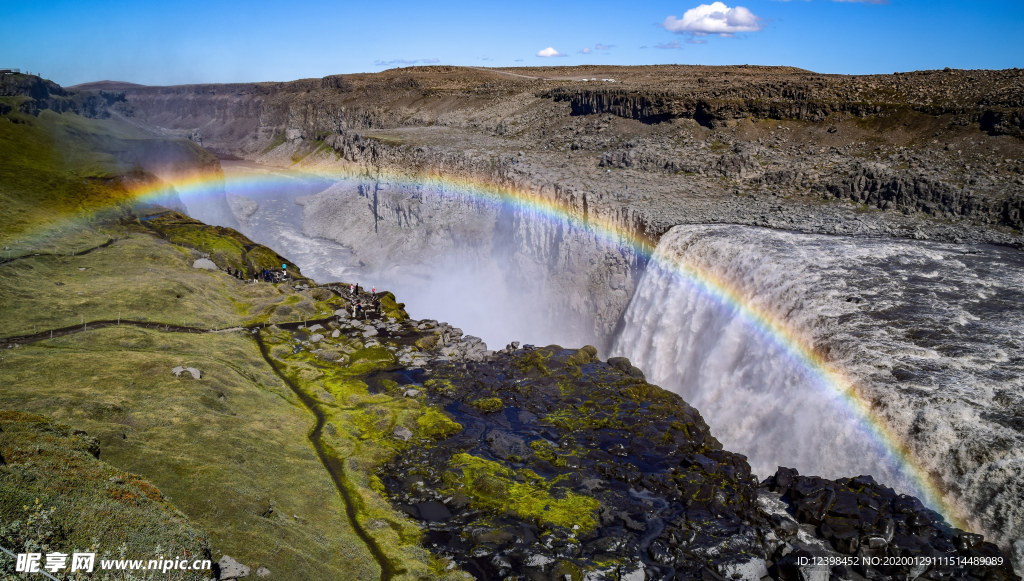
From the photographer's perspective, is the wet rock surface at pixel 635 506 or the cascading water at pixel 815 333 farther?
the cascading water at pixel 815 333

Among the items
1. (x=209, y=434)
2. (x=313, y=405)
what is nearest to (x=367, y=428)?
(x=313, y=405)

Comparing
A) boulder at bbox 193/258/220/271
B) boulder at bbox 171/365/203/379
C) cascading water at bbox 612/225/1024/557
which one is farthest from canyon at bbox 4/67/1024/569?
boulder at bbox 171/365/203/379

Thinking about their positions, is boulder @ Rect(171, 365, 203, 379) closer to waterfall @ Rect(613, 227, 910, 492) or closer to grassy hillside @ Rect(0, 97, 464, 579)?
grassy hillside @ Rect(0, 97, 464, 579)

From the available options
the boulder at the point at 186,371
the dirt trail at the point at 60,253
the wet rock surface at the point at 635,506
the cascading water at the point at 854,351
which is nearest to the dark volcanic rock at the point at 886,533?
the wet rock surface at the point at 635,506

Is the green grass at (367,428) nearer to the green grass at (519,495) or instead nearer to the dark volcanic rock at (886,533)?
the green grass at (519,495)

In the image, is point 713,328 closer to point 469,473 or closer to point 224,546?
point 469,473

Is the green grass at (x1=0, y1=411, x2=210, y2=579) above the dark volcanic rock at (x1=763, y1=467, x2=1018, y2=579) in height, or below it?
above

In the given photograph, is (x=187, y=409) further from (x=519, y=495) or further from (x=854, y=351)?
(x=854, y=351)

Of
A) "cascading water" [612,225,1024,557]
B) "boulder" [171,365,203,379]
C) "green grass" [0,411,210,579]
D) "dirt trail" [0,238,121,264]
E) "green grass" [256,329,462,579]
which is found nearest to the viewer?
"green grass" [0,411,210,579]

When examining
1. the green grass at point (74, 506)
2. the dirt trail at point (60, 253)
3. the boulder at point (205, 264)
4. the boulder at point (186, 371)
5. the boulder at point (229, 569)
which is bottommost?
the boulder at point (229, 569)
